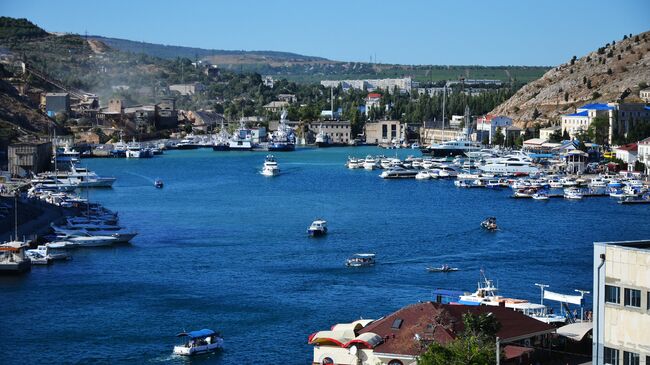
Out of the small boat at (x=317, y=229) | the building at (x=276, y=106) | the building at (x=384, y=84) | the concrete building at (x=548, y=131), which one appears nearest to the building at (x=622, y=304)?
the small boat at (x=317, y=229)

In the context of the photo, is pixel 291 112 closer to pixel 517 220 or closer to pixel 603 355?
pixel 517 220

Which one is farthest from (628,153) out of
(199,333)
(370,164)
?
(199,333)

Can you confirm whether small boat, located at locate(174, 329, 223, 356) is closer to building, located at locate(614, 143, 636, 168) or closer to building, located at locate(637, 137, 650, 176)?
building, located at locate(637, 137, 650, 176)

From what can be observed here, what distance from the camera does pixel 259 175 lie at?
40.1 meters

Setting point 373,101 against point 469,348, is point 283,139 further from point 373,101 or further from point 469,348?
point 469,348

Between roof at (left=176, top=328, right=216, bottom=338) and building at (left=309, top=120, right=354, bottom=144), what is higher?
building at (left=309, top=120, right=354, bottom=144)

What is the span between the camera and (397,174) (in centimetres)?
3991

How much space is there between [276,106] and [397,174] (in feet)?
127

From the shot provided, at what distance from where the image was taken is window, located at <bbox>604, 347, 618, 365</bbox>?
8258 mm

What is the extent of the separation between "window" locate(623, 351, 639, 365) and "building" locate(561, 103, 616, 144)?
38135mm

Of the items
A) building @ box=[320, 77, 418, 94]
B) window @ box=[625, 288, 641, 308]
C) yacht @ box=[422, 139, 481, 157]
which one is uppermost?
building @ box=[320, 77, 418, 94]

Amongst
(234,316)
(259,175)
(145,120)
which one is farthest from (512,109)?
(234,316)

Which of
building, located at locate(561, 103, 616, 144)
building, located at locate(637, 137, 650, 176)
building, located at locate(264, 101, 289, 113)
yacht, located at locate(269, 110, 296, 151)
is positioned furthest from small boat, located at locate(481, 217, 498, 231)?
building, located at locate(264, 101, 289, 113)

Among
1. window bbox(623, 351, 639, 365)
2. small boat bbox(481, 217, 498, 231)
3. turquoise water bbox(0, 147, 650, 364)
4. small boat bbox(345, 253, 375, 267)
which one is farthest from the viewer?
small boat bbox(481, 217, 498, 231)
